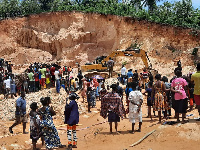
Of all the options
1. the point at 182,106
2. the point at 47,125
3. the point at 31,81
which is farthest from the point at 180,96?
the point at 31,81

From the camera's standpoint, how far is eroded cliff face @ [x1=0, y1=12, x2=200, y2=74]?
24.5 metres

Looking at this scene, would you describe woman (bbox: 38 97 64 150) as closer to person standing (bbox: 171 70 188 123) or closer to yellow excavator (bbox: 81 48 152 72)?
person standing (bbox: 171 70 188 123)

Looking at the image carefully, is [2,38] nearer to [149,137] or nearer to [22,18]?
[22,18]

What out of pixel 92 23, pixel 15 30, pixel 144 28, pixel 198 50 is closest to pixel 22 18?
pixel 15 30

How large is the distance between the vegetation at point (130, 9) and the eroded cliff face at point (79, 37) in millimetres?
641

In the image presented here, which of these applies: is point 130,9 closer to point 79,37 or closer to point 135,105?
point 79,37

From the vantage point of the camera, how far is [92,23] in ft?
101

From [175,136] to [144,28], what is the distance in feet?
65.3

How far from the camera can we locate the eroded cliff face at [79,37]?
80.4ft

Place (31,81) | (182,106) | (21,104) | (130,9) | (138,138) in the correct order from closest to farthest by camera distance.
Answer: (138,138) → (182,106) → (21,104) → (31,81) → (130,9)

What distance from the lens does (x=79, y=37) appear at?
102 feet

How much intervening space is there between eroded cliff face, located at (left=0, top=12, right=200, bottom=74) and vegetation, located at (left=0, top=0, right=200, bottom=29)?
641mm

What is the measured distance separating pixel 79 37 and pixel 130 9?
602cm

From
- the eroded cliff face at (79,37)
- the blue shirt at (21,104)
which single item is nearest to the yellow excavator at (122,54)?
the eroded cliff face at (79,37)
